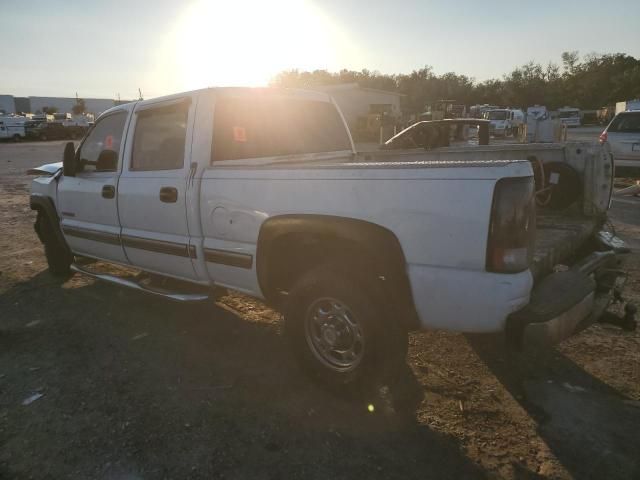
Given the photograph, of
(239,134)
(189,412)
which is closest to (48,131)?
(239,134)

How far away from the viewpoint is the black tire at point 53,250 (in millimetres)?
5391

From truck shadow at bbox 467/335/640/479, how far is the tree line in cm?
6118

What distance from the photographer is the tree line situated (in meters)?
64.3

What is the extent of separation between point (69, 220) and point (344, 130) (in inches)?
120

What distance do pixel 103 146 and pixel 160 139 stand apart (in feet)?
3.37

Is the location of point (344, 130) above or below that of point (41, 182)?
above

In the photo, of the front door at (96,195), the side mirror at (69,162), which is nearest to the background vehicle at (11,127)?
the front door at (96,195)

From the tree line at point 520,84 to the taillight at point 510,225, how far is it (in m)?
62.0

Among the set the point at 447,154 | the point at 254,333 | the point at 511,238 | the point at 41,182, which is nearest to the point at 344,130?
the point at 447,154

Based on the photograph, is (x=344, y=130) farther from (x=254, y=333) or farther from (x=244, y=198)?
(x=254, y=333)

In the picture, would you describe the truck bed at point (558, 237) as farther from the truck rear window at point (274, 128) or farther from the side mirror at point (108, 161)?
the side mirror at point (108, 161)

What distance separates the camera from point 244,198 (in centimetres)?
311

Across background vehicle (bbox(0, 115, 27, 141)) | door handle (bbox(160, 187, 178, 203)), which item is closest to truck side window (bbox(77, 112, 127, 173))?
door handle (bbox(160, 187, 178, 203))

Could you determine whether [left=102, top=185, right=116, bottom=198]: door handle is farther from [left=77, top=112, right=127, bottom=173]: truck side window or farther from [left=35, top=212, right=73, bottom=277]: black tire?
[left=35, top=212, right=73, bottom=277]: black tire
